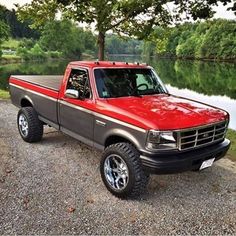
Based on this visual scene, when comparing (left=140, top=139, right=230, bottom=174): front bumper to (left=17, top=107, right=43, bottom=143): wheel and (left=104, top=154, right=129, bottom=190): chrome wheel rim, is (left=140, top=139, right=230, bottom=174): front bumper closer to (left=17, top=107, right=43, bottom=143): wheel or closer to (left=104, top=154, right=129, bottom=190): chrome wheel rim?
(left=104, top=154, right=129, bottom=190): chrome wheel rim

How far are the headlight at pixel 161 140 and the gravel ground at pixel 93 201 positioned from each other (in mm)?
962

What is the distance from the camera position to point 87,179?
19.9 ft

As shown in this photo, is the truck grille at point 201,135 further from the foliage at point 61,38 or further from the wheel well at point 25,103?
the foliage at point 61,38

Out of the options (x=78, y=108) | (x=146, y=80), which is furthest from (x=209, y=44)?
(x=78, y=108)

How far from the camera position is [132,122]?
509cm

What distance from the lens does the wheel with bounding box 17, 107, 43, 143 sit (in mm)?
7699

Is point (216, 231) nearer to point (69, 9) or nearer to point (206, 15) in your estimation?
point (206, 15)

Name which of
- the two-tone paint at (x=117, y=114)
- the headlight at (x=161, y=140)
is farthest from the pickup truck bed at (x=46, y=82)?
the headlight at (x=161, y=140)

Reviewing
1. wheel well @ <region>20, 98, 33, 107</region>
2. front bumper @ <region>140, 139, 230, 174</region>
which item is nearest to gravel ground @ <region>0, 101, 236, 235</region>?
front bumper @ <region>140, 139, 230, 174</region>

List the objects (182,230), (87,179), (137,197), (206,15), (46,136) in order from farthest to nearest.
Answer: (206,15)
(46,136)
(87,179)
(137,197)
(182,230)

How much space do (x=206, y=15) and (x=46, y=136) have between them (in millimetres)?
7094

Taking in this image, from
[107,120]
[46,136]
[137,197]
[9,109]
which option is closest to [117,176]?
[137,197]

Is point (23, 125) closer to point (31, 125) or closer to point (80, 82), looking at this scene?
point (31, 125)

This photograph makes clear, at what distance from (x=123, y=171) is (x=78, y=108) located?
1619 mm
